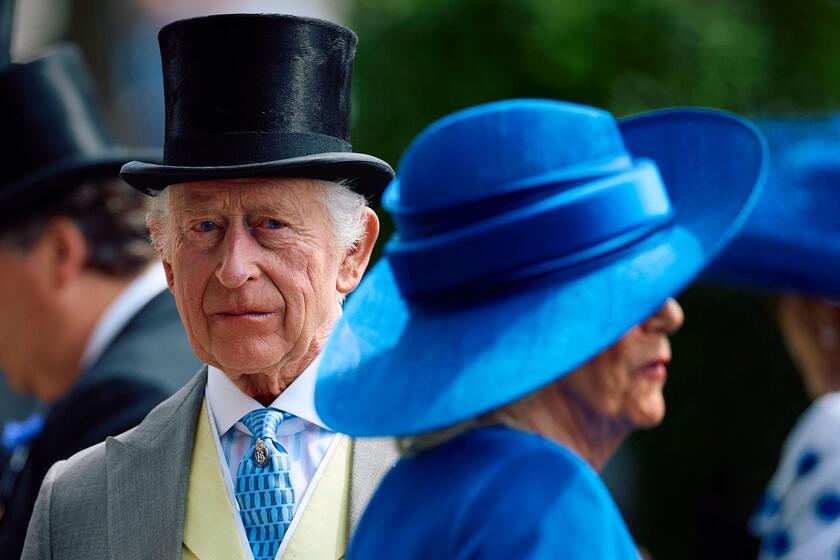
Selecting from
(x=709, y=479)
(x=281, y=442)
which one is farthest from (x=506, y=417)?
(x=709, y=479)

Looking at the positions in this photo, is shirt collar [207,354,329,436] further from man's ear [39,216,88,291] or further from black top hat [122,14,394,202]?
man's ear [39,216,88,291]

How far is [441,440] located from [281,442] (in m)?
0.59

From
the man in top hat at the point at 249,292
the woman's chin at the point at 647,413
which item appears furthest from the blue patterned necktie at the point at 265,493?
the woman's chin at the point at 647,413

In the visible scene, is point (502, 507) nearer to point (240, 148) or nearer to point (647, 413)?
point (647, 413)

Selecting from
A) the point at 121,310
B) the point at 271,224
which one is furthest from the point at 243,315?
the point at 121,310

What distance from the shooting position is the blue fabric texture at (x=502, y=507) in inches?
80.0

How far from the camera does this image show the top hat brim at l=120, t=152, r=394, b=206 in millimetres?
2605

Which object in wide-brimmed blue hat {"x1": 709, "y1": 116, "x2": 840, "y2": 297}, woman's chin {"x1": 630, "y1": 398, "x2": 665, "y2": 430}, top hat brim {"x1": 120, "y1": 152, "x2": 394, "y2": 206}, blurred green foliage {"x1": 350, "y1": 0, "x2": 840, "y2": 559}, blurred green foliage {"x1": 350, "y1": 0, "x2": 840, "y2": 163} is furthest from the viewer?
blurred green foliage {"x1": 350, "y1": 0, "x2": 840, "y2": 163}

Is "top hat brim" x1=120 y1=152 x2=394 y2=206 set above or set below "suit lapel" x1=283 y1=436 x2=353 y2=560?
above

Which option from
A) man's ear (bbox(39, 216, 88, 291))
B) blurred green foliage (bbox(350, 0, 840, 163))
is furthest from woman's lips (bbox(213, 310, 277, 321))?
blurred green foliage (bbox(350, 0, 840, 163))

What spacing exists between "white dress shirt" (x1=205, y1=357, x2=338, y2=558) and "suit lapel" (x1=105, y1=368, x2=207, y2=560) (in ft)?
0.26

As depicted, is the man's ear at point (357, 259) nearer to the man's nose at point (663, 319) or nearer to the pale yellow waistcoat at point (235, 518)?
the pale yellow waistcoat at point (235, 518)

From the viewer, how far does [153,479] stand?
2.79 meters

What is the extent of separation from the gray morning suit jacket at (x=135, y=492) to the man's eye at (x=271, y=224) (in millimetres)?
418
